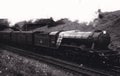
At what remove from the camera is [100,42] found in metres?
13.5

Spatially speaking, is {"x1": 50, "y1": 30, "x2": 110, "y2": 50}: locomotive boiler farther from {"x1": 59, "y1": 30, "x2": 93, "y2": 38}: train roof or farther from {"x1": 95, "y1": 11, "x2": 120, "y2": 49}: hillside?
{"x1": 95, "y1": 11, "x2": 120, "y2": 49}: hillside

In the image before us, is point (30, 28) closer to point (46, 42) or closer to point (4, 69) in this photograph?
point (46, 42)

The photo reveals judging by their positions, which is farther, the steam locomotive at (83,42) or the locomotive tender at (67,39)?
the locomotive tender at (67,39)

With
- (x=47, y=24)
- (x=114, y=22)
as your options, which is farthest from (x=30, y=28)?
(x=114, y=22)

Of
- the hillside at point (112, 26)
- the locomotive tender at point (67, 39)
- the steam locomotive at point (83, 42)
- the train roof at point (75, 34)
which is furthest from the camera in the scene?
the hillside at point (112, 26)

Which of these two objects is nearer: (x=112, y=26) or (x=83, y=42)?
(x=83, y=42)

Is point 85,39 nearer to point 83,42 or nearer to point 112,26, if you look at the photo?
point 83,42

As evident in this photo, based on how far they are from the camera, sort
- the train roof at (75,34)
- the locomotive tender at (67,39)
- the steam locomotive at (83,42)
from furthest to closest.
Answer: the train roof at (75,34)
the locomotive tender at (67,39)
the steam locomotive at (83,42)

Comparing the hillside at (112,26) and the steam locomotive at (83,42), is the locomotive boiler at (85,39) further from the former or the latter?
the hillside at (112,26)

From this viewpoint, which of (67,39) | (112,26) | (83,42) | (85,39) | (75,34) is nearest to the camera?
(85,39)

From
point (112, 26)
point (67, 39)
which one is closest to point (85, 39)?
point (67, 39)

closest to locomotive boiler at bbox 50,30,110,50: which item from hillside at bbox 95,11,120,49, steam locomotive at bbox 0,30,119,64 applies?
steam locomotive at bbox 0,30,119,64

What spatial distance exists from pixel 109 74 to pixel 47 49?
852 centimetres

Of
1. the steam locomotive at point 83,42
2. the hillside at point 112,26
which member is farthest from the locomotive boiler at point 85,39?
the hillside at point 112,26
